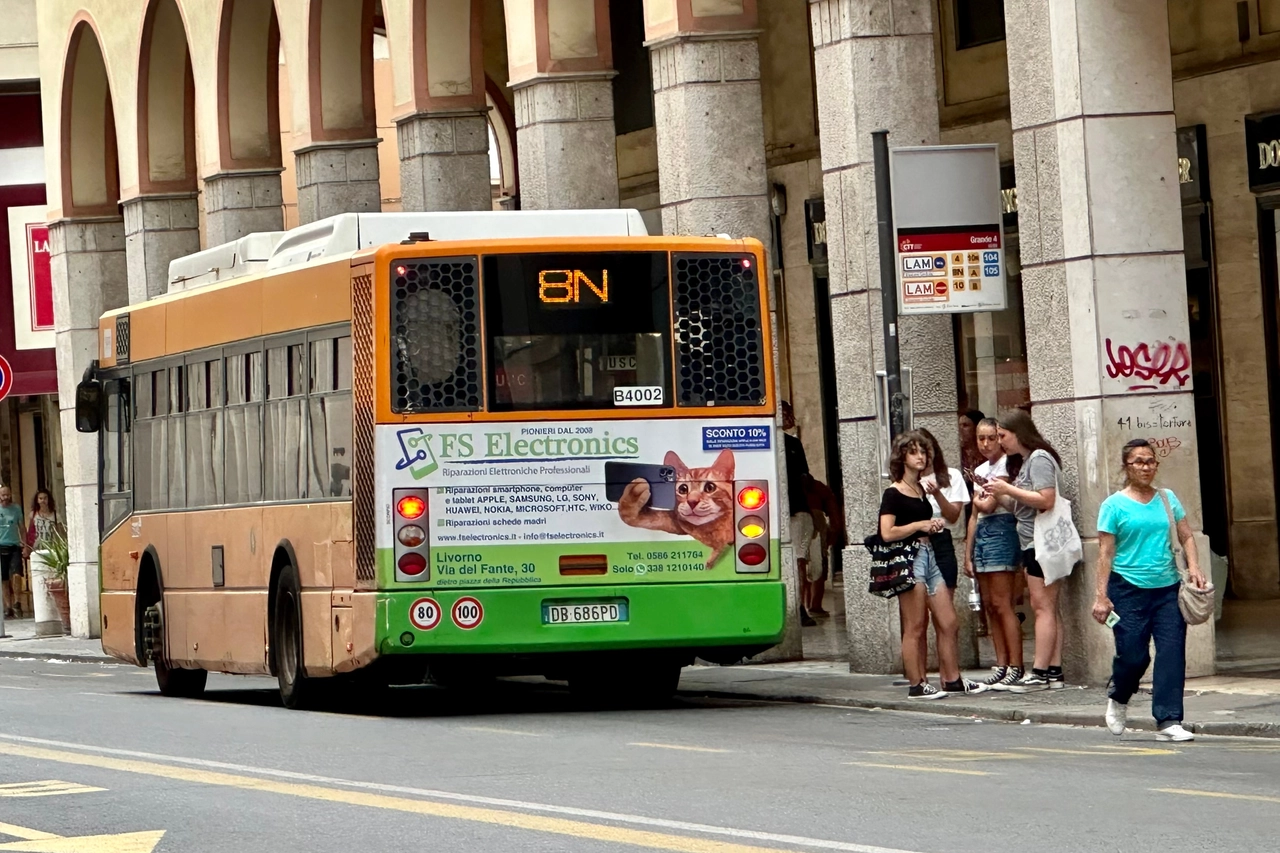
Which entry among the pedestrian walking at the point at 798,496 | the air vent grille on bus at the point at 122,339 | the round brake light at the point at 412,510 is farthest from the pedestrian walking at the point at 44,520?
the round brake light at the point at 412,510

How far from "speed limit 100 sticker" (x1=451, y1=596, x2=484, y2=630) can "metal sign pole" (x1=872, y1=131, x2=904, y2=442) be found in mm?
3259

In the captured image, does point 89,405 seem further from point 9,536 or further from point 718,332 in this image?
point 9,536

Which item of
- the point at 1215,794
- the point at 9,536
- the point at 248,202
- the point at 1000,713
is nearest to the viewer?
the point at 1215,794

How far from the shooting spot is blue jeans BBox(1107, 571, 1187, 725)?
14609 mm

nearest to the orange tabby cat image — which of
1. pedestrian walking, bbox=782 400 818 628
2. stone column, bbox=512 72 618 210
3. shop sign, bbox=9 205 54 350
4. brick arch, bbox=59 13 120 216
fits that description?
stone column, bbox=512 72 618 210

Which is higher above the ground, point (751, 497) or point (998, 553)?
point (751, 497)

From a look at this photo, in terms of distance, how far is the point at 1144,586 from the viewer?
14711 millimetres

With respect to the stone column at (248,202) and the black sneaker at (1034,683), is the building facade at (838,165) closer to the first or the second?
the stone column at (248,202)

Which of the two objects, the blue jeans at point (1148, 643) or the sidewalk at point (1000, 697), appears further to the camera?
the sidewalk at point (1000, 697)

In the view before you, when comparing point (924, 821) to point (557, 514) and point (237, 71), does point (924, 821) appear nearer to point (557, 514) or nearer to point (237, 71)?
point (557, 514)

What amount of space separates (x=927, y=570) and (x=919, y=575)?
0.08m

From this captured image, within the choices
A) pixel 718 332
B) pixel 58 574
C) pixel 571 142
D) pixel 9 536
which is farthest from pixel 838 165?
pixel 9 536

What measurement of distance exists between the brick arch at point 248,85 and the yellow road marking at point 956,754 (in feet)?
59.1

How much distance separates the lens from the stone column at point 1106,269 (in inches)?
706
